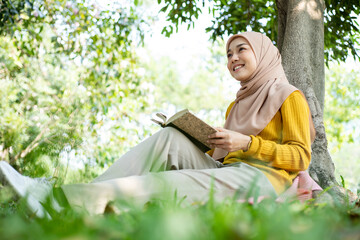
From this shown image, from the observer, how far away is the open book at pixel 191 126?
2.01 m

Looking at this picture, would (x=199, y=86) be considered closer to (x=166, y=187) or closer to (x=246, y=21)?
(x=246, y=21)

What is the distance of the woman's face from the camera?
258 cm

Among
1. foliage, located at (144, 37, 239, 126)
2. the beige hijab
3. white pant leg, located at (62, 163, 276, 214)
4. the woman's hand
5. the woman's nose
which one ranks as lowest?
foliage, located at (144, 37, 239, 126)

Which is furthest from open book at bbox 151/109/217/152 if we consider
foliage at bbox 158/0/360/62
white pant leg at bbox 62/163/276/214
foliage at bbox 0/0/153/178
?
foliage at bbox 0/0/153/178

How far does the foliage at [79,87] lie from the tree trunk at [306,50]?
341 centimetres

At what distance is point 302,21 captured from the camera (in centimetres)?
349

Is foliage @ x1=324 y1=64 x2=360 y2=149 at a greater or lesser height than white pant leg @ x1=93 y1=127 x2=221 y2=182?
lesser

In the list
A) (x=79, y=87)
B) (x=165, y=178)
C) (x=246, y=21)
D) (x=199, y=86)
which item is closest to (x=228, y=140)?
(x=165, y=178)

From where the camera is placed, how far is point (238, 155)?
2.30 meters

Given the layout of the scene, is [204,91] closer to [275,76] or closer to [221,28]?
[221,28]

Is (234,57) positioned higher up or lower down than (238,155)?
higher up

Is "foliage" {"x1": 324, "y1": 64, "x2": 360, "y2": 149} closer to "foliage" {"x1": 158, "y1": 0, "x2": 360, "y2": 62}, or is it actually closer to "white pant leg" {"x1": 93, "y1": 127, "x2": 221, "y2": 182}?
"foliage" {"x1": 158, "y1": 0, "x2": 360, "y2": 62}

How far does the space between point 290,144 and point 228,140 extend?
1.19 feet

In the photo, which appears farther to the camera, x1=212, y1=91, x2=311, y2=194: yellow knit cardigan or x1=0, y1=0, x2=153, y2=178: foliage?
x1=0, y1=0, x2=153, y2=178: foliage
